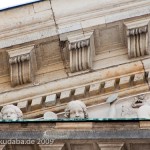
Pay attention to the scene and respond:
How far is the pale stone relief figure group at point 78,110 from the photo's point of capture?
16750mm

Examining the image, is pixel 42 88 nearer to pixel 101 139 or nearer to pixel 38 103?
pixel 38 103

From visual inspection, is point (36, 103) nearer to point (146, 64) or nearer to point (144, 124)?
point (146, 64)

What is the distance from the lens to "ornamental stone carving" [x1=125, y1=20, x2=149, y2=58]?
1878 cm

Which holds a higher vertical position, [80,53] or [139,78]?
[80,53]

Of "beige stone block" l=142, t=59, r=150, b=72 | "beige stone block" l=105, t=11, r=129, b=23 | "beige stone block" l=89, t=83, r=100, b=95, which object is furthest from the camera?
"beige stone block" l=105, t=11, r=129, b=23

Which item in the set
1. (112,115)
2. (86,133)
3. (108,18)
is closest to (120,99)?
(112,115)

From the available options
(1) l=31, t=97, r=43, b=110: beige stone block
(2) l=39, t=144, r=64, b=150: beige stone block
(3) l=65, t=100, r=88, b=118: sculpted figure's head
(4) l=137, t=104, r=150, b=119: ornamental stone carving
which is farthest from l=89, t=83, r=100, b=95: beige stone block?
(2) l=39, t=144, r=64, b=150: beige stone block

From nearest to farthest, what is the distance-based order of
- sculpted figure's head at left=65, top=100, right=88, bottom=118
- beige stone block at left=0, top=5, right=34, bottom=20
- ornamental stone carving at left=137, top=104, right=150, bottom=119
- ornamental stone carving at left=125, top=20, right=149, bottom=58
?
ornamental stone carving at left=137, top=104, right=150, bottom=119 < sculpted figure's head at left=65, top=100, right=88, bottom=118 < ornamental stone carving at left=125, top=20, right=149, bottom=58 < beige stone block at left=0, top=5, right=34, bottom=20

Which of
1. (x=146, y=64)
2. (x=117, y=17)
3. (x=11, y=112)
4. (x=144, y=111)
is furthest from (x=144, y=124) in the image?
(x=117, y=17)

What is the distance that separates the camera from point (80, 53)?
1891 centimetres

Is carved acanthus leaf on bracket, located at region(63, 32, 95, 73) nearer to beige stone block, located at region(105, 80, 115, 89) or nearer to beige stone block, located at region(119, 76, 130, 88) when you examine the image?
beige stone block, located at region(105, 80, 115, 89)

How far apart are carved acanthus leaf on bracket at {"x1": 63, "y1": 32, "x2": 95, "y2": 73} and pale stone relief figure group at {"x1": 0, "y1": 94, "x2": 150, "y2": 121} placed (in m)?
1.19

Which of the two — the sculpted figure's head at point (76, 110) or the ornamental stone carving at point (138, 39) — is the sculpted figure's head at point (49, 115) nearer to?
the sculpted figure's head at point (76, 110)

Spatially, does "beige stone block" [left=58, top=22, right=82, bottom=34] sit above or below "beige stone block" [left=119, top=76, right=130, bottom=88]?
above
